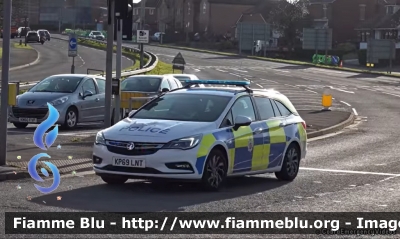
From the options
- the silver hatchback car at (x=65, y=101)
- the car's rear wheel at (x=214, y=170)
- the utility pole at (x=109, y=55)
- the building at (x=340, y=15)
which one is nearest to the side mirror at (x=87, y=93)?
the silver hatchback car at (x=65, y=101)

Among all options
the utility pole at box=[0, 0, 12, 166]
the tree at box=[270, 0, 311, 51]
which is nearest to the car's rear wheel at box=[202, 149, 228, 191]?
the utility pole at box=[0, 0, 12, 166]

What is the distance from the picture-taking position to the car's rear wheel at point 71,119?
23703 millimetres

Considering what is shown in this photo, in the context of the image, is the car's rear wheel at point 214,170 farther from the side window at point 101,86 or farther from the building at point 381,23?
the building at point 381,23

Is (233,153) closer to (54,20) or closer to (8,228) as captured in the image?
(8,228)

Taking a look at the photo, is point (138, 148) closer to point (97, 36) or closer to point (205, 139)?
point (205, 139)

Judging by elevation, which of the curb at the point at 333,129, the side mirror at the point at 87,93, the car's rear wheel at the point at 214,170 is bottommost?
the curb at the point at 333,129

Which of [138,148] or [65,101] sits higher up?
[138,148]

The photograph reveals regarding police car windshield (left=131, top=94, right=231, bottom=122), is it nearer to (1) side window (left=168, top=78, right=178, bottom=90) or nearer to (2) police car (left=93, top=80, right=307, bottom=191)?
(2) police car (left=93, top=80, right=307, bottom=191)

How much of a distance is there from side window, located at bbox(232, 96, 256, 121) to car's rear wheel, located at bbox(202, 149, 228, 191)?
95cm

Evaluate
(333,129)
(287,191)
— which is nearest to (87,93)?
(333,129)

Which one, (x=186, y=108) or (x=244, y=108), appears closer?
(x=186, y=108)

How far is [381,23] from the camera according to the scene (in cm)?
11000

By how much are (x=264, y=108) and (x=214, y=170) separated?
88.7 inches

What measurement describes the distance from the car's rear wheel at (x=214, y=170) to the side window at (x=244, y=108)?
37.4 inches
